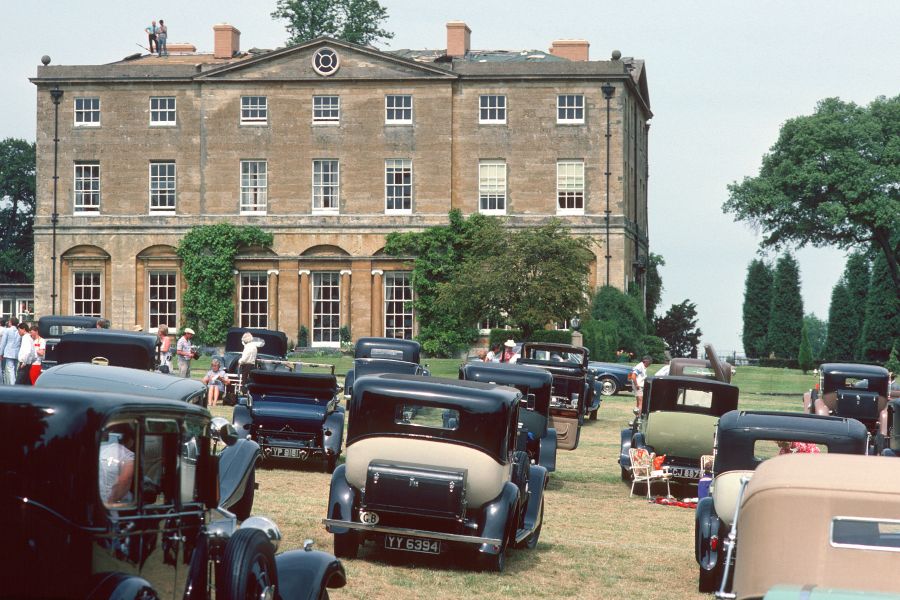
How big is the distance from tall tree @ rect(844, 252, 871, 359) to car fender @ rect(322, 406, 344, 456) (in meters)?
53.4

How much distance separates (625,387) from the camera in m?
42.8

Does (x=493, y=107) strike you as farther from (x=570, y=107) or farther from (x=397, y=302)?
(x=397, y=302)

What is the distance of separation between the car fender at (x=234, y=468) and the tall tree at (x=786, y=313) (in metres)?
65.3

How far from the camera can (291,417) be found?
19.4m

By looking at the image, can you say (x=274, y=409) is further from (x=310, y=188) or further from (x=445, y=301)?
(x=310, y=188)

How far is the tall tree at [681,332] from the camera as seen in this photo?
7056 centimetres

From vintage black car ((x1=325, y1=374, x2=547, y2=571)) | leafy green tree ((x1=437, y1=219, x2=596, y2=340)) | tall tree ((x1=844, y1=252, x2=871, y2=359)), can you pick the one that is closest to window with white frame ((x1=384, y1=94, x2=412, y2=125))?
leafy green tree ((x1=437, y1=219, x2=596, y2=340))

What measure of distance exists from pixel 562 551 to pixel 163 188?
149ft

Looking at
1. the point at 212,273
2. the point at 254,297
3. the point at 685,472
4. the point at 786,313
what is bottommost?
the point at 685,472

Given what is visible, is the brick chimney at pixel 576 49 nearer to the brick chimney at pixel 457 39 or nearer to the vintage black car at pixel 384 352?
the brick chimney at pixel 457 39

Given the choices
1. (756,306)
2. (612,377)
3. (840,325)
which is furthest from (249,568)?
(756,306)

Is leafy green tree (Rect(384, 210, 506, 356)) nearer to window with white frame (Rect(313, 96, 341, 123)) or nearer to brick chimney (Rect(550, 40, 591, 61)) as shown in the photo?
window with white frame (Rect(313, 96, 341, 123))

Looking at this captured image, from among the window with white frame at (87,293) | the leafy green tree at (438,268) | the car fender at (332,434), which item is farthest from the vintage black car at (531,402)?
the window with white frame at (87,293)

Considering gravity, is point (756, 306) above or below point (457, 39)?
below
